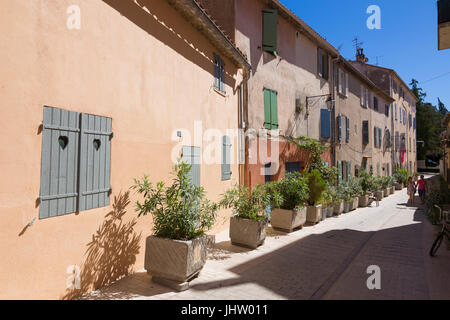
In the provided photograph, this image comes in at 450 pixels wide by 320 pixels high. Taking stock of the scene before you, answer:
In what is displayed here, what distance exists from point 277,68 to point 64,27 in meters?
8.72

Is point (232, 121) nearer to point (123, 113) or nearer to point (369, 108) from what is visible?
point (123, 113)

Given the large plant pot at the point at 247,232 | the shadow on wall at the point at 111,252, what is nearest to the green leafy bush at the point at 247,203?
the large plant pot at the point at 247,232

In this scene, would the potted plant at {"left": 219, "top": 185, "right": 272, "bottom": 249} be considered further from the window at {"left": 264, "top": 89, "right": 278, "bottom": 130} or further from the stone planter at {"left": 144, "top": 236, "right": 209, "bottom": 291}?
the window at {"left": 264, "top": 89, "right": 278, "bottom": 130}

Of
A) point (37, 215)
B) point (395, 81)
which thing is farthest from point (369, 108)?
point (37, 215)

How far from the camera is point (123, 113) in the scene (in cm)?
452

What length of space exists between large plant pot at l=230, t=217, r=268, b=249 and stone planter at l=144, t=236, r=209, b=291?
7.23ft

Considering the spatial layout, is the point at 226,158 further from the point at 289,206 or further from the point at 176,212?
the point at 176,212

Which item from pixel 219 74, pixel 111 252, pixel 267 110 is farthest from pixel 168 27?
pixel 267 110

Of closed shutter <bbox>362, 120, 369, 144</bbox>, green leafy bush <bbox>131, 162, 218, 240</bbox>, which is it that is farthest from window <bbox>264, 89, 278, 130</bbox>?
closed shutter <bbox>362, 120, 369, 144</bbox>

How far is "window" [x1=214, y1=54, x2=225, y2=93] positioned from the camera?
7.84m

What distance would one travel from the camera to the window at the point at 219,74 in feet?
25.7

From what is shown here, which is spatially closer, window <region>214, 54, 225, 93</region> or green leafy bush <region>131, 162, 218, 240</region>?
green leafy bush <region>131, 162, 218, 240</region>

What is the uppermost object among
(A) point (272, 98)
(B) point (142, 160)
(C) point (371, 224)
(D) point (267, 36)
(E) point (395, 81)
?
(E) point (395, 81)

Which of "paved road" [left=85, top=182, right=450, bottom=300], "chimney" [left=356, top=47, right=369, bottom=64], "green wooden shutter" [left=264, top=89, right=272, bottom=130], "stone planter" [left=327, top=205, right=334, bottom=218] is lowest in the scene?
"paved road" [left=85, top=182, right=450, bottom=300]
